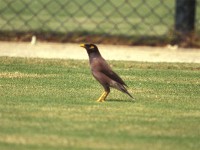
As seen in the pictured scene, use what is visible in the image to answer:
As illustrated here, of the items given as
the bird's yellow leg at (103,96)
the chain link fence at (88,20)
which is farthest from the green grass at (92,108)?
the chain link fence at (88,20)

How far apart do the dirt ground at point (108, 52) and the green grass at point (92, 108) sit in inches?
20.3

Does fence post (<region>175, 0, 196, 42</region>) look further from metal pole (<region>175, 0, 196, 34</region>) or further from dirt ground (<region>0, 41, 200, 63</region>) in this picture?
dirt ground (<region>0, 41, 200, 63</region>)

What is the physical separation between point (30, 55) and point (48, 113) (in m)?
4.09

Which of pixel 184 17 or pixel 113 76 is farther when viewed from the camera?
pixel 184 17

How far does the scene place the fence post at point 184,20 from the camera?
13.6 meters

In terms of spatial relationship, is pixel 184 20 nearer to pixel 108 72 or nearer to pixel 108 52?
pixel 108 52

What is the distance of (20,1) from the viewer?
16188mm

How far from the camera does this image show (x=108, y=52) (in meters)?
12.9

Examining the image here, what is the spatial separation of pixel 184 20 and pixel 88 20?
2.16 meters

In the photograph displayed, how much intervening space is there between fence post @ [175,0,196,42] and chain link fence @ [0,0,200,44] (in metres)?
0.14

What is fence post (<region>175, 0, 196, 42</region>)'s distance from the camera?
537 inches

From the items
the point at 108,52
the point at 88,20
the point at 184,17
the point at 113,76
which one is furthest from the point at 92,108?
the point at 88,20

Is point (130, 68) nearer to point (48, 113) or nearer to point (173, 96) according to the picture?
point (173, 96)

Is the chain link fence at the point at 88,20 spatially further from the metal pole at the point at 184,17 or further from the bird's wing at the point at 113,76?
the bird's wing at the point at 113,76
